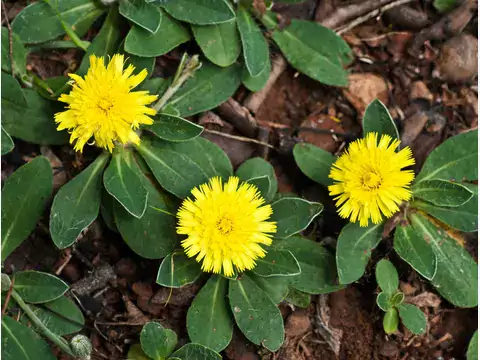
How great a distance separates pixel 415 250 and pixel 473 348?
0.53 m

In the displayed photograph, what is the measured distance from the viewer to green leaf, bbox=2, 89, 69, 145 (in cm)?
260

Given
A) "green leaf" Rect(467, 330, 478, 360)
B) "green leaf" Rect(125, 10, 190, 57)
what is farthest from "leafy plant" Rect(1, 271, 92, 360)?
"green leaf" Rect(467, 330, 478, 360)

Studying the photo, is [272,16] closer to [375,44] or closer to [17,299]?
[375,44]

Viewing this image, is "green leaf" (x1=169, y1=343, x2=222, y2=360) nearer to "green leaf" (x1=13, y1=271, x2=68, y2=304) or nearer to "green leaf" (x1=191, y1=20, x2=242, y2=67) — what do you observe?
"green leaf" (x1=13, y1=271, x2=68, y2=304)

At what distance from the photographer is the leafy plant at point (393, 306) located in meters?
2.68

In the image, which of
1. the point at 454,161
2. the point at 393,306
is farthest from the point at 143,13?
the point at 393,306

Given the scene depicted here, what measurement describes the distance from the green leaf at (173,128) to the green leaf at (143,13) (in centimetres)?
36

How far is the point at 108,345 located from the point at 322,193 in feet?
3.70

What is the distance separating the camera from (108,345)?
267 cm

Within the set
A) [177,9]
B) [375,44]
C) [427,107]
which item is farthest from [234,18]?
[427,107]

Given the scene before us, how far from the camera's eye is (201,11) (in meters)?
2.62

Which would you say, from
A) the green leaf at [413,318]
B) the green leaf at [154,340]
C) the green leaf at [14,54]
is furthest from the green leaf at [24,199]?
the green leaf at [413,318]

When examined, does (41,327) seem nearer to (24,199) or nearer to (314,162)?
(24,199)

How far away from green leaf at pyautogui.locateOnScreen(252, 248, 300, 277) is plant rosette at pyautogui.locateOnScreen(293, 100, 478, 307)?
0.21m
